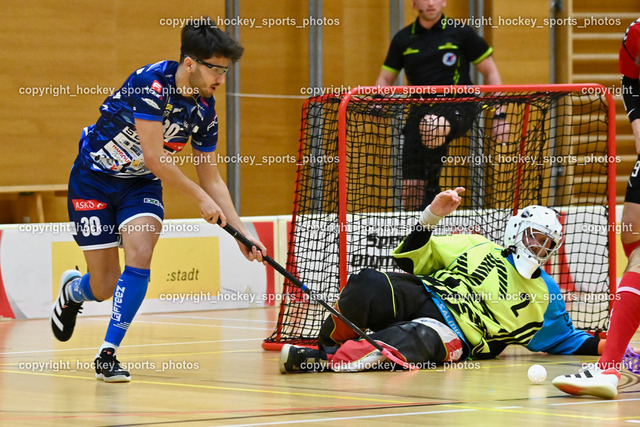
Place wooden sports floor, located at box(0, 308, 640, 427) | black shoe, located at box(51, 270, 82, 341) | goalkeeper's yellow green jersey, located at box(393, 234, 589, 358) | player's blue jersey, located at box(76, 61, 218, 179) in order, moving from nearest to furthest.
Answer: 1. wooden sports floor, located at box(0, 308, 640, 427)
2. player's blue jersey, located at box(76, 61, 218, 179)
3. goalkeeper's yellow green jersey, located at box(393, 234, 589, 358)
4. black shoe, located at box(51, 270, 82, 341)

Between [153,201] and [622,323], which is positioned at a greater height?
[153,201]

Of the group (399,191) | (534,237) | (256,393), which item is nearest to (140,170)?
(256,393)

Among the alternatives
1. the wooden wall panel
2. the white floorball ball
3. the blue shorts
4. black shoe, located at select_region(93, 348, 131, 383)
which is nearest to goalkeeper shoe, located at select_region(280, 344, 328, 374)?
black shoe, located at select_region(93, 348, 131, 383)

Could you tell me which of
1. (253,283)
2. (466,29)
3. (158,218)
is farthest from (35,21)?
(158,218)

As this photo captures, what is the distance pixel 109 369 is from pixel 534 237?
1873 mm

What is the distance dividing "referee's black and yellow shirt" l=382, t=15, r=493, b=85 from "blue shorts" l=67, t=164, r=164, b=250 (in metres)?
3.11

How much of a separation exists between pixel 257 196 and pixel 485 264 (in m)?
5.42

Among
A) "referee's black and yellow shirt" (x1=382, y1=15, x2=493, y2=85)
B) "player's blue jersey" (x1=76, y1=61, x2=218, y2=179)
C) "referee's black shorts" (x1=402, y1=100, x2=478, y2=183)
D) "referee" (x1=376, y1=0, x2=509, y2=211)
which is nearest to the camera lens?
"player's blue jersey" (x1=76, y1=61, x2=218, y2=179)

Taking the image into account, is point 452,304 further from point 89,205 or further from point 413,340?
point 89,205

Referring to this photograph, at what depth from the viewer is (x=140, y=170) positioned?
183 inches

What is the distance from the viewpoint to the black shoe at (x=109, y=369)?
14.2ft

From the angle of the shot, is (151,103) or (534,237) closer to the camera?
(151,103)

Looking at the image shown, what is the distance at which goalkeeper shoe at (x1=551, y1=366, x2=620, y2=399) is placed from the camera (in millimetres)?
3641

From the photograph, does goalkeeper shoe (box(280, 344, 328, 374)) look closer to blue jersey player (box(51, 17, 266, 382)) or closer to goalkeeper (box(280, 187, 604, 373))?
goalkeeper (box(280, 187, 604, 373))
